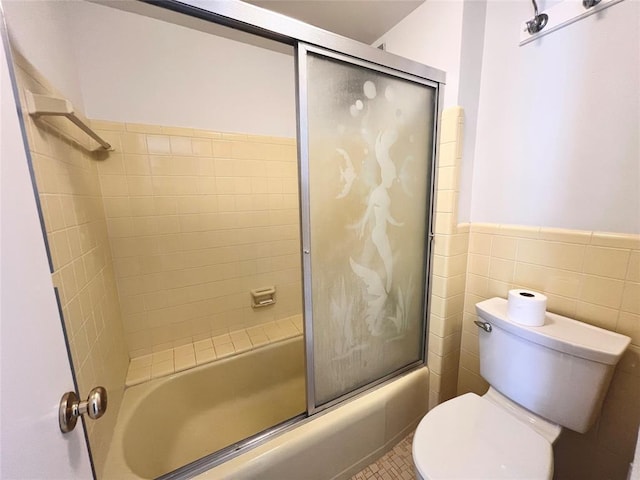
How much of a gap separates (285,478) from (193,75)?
2.07 meters

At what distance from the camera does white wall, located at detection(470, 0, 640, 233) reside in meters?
0.90

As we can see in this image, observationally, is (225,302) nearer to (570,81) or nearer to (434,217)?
(434,217)

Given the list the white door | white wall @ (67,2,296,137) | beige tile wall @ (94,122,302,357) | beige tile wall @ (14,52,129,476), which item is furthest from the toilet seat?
white wall @ (67,2,296,137)

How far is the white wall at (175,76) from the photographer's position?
1.30m

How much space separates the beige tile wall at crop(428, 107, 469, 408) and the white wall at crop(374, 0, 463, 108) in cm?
16

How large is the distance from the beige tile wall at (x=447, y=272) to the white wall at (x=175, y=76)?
1107mm

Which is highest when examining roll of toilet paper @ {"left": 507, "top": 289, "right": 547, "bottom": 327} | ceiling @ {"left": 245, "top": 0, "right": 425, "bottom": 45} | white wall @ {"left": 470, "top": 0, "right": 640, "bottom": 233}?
ceiling @ {"left": 245, "top": 0, "right": 425, "bottom": 45}

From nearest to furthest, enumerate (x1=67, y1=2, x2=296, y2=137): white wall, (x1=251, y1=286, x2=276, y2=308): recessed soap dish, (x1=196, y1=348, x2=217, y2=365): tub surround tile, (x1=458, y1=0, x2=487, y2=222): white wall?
(x1=458, y1=0, x2=487, y2=222): white wall → (x1=67, y1=2, x2=296, y2=137): white wall → (x1=196, y1=348, x2=217, y2=365): tub surround tile → (x1=251, y1=286, x2=276, y2=308): recessed soap dish

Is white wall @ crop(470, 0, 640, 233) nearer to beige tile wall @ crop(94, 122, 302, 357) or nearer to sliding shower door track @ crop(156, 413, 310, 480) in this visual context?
beige tile wall @ crop(94, 122, 302, 357)

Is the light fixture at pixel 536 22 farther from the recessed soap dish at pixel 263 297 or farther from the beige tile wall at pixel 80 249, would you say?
the recessed soap dish at pixel 263 297

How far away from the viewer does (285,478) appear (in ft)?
3.42

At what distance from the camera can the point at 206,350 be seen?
5.45 ft

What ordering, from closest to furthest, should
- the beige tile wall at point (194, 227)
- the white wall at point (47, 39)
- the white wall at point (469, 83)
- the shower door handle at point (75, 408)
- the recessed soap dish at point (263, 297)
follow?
1. the shower door handle at point (75, 408)
2. the white wall at point (47, 39)
3. the white wall at point (469, 83)
4. the beige tile wall at point (194, 227)
5. the recessed soap dish at point (263, 297)

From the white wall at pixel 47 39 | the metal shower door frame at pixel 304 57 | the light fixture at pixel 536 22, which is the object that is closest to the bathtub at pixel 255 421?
the metal shower door frame at pixel 304 57
